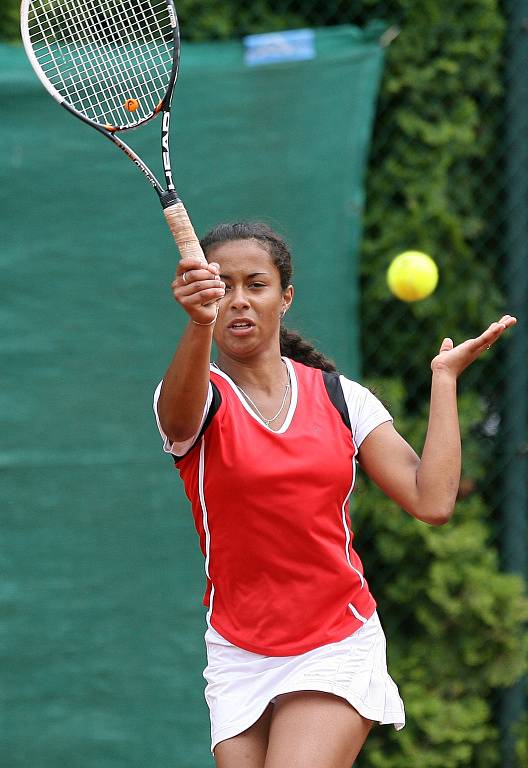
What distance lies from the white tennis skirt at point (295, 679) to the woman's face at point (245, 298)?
2.28 ft

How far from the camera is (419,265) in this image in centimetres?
394

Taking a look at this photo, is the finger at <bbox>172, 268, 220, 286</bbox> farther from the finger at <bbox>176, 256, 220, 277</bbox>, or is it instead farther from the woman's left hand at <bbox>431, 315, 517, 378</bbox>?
the woman's left hand at <bbox>431, 315, 517, 378</bbox>

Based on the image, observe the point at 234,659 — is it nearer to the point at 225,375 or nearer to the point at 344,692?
the point at 344,692

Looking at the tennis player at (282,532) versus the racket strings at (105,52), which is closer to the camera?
the tennis player at (282,532)

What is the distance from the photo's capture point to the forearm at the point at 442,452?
261cm

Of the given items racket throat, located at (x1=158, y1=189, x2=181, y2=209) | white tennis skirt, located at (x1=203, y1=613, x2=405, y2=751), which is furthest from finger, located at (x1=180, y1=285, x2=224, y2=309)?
white tennis skirt, located at (x1=203, y1=613, x2=405, y2=751)

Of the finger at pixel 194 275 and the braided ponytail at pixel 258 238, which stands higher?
the finger at pixel 194 275

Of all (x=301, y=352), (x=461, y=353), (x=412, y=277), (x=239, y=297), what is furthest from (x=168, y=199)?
(x=412, y=277)

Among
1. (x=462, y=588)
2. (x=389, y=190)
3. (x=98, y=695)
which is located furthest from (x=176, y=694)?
(x=389, y=190)

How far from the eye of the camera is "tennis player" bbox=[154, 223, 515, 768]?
101 inches

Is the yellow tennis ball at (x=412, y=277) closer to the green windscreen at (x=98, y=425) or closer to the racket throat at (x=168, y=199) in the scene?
the green windscreen at (x=98, y=425)

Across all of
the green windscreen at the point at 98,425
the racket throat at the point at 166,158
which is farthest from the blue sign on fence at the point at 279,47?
the racket throat at the point at 166,158

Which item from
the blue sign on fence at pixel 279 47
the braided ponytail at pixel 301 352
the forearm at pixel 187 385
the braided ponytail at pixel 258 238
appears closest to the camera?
the forearm at pixel 187 385

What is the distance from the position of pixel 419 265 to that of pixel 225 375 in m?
1.40
